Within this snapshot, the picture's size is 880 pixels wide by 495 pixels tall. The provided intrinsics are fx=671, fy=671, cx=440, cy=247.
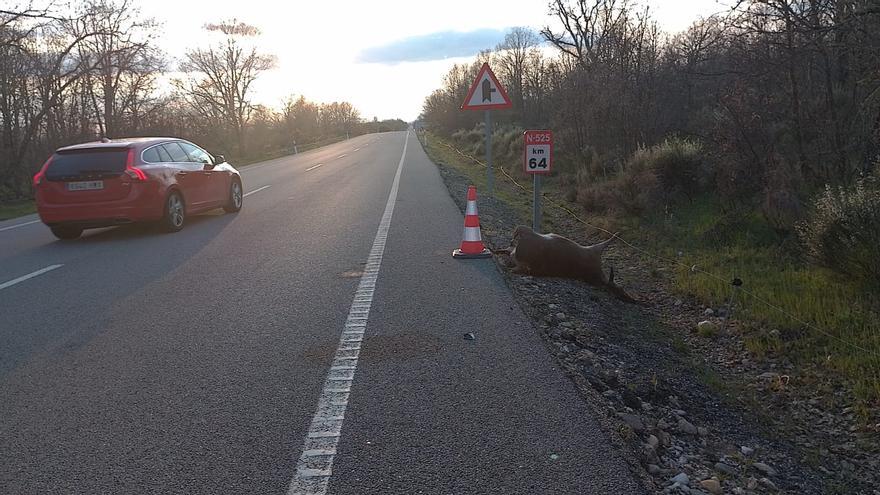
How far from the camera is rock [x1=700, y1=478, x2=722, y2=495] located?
2996mm

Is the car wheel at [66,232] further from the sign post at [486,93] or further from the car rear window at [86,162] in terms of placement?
the sign post at [486,93]

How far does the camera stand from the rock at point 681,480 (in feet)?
9.89

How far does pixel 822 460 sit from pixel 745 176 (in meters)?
7.57

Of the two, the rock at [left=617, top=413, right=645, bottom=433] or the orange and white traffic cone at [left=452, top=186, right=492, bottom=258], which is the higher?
the orange and white traffic cone at [left=452, top=186, right=492, bottom=258]

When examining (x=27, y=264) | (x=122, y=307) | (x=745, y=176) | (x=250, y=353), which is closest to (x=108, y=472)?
(x=250, y=353)

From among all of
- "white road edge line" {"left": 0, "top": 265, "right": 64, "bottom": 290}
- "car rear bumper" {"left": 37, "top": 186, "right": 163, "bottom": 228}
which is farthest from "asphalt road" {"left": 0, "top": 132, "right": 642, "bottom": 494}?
"car rear bumper" {"left": 37, "top": 186, "right": 163, "bottom": 228}

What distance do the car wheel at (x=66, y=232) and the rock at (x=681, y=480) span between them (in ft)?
32.4

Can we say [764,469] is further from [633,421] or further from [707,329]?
[707,329]

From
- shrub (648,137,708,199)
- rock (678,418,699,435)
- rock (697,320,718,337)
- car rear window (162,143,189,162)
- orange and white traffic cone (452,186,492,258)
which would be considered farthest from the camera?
shrub (648,137,708,199)

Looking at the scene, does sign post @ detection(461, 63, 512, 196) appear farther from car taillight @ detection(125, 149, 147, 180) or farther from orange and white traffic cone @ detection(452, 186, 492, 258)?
car taillight @ detection(125, 149, 147, 180)

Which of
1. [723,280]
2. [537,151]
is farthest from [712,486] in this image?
[537,151]

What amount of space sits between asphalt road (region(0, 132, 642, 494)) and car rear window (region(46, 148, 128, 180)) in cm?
211

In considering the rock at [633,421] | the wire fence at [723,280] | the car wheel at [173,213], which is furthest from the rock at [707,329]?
the car wheel at [173,213]

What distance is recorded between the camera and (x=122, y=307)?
6.09 meters
